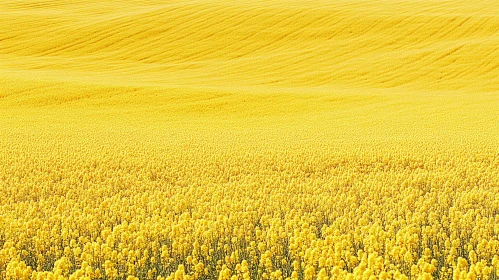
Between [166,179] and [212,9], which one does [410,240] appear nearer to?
[166,179]

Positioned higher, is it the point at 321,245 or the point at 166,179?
the point at 321,245

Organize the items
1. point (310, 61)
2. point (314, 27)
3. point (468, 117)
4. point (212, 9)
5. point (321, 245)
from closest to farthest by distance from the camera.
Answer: point (321, 245) < point (468, 117) < point (310, 61) < point (314, 27) < point (212, 9)

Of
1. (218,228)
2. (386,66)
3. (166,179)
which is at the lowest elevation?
(386,66)

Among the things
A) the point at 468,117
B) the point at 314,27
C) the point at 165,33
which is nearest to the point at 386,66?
the point at 314,27

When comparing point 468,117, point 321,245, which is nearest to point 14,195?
point 321,245

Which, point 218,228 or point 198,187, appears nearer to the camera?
point 218,228

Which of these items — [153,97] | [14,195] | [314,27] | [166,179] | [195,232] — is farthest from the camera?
[314,27]
